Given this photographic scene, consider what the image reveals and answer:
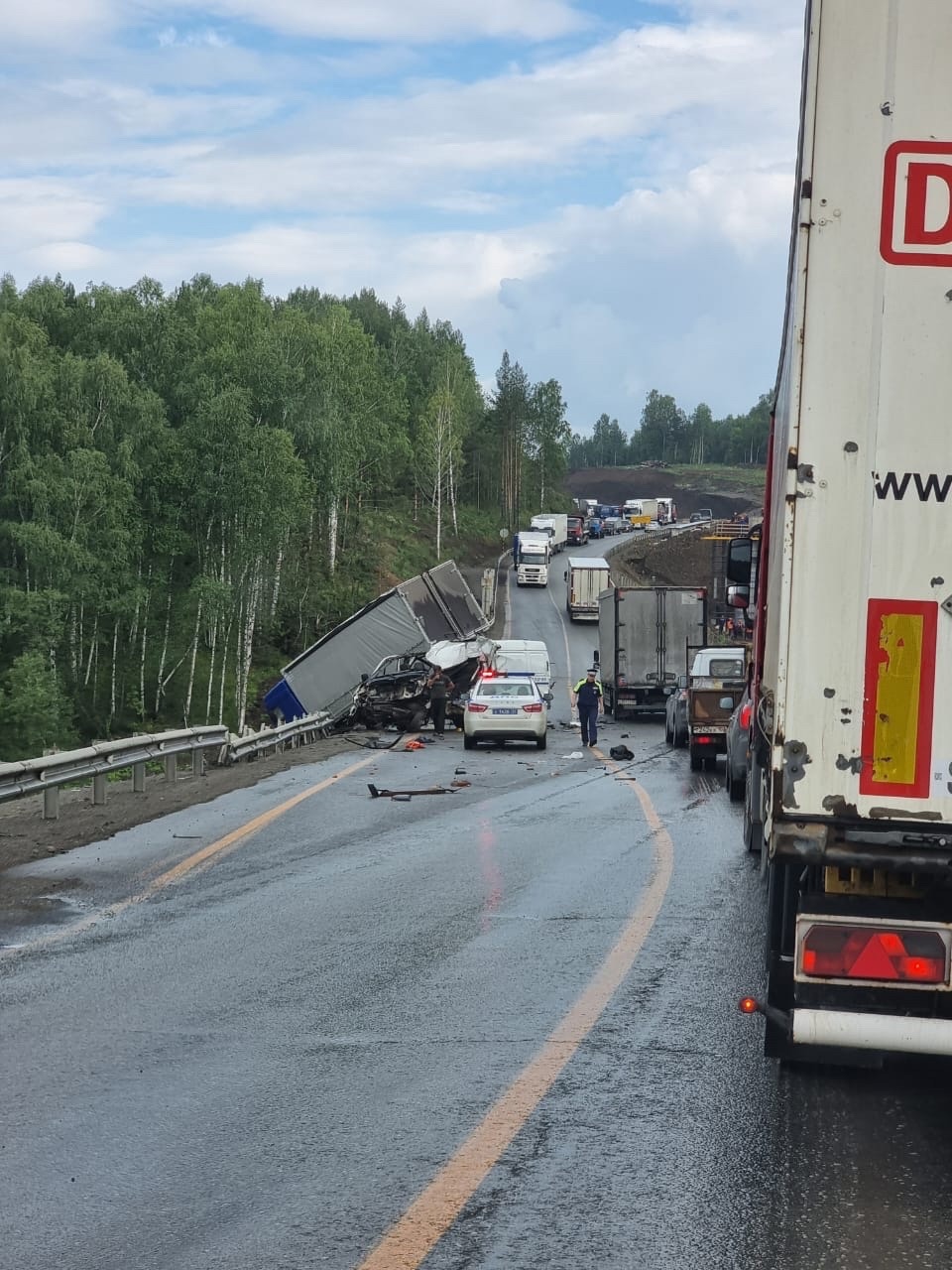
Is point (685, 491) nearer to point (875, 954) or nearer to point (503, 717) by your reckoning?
point (503, 717)

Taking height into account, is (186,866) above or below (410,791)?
above

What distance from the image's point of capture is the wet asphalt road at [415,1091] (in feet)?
15.0

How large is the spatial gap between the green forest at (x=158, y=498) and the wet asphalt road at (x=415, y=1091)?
3643 cm

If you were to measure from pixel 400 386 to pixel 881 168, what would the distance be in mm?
88529

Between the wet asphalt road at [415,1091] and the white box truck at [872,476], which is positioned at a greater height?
the white box truck at [872,476]

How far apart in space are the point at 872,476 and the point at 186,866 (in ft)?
28.1

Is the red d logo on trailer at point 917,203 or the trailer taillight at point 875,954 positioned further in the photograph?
the trailer taillight at point 875,954

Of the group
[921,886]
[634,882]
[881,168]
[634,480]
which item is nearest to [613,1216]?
[921,886]

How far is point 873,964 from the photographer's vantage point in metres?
5.08

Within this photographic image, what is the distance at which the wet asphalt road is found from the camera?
4.57m

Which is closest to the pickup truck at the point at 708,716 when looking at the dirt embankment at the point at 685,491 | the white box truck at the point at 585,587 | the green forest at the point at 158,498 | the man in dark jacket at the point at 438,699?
the man in dark jacket at the point at 438,699

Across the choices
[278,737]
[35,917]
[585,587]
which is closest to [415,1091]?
[35,917]

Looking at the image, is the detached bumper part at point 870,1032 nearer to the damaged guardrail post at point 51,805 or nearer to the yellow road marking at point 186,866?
the yellow road marking at point 186,866

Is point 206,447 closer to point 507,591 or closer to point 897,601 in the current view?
point 507,591
